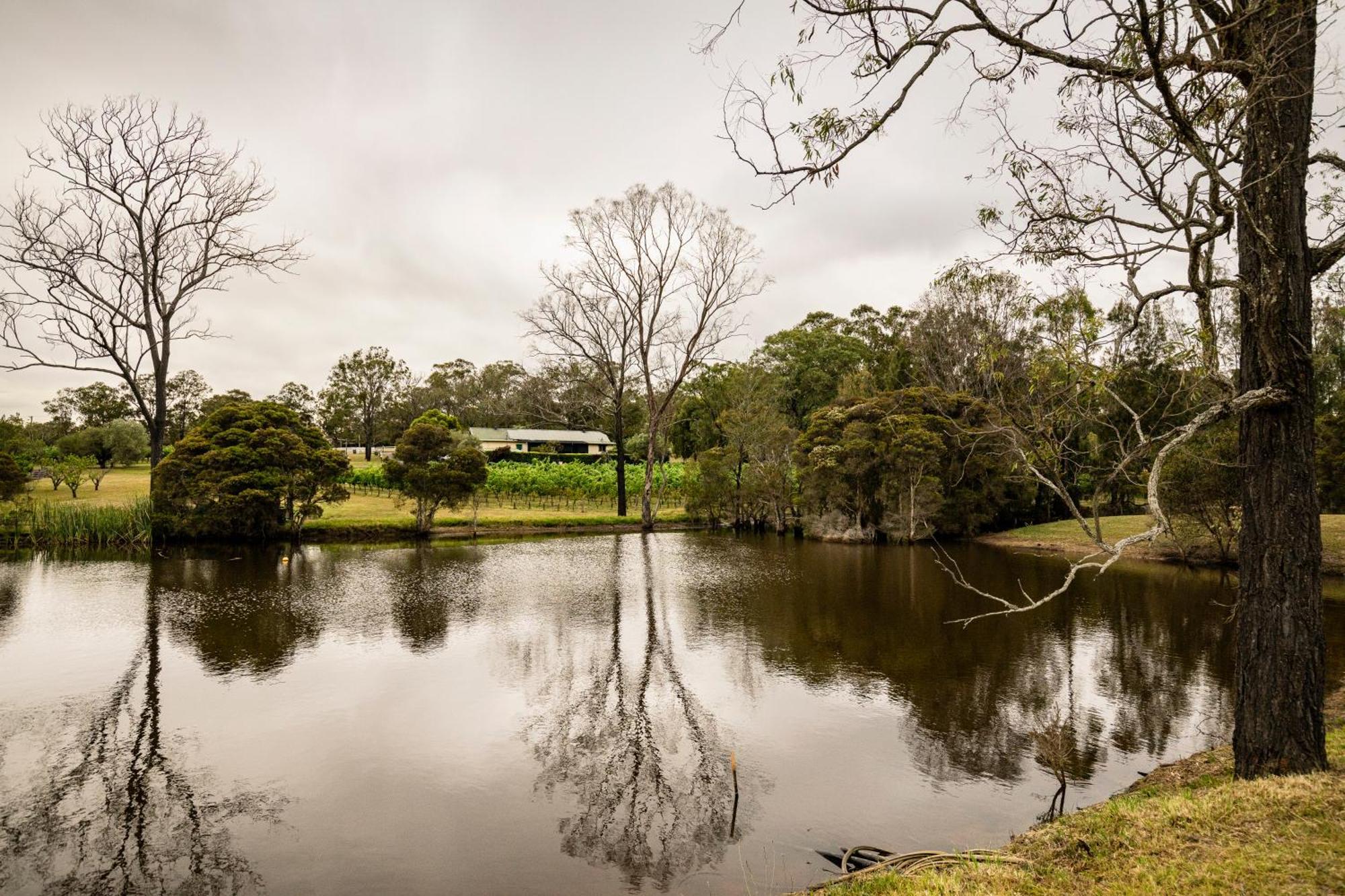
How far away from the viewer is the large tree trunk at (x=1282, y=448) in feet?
15.9

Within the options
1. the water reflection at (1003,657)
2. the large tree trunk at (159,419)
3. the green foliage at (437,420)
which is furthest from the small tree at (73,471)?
the water reflection at (1003,657)

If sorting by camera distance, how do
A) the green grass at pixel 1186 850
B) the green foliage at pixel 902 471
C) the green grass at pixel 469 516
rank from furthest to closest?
the green foliage at pixel 902 471 → the green grass at pixel 469 516 → the green grass at pixel 1186 850

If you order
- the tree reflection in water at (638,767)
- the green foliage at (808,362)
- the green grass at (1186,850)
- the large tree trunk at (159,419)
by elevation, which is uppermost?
the green foliage at (808,362)

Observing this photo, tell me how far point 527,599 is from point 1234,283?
13053 millimetres

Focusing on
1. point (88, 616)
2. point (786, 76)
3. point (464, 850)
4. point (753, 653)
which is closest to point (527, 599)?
point (753, 653)

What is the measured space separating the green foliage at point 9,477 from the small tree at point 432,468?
34.9 feet

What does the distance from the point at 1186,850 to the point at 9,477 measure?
1157 inches

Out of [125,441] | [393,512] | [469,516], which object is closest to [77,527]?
[393,512]

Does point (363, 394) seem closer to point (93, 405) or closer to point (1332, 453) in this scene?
point (93, 405)

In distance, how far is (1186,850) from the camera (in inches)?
155

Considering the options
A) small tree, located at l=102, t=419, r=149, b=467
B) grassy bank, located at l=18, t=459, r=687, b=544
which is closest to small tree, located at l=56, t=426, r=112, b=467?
small tree, located at l=102, t=419, r=149, b=467

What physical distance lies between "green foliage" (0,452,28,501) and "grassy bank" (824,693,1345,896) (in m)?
27.7

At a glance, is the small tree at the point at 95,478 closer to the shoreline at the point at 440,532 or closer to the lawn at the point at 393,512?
the lawn at the point at 393,512

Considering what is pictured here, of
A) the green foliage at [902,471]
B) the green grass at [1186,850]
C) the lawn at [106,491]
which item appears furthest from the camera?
the lawn at [106,491]
